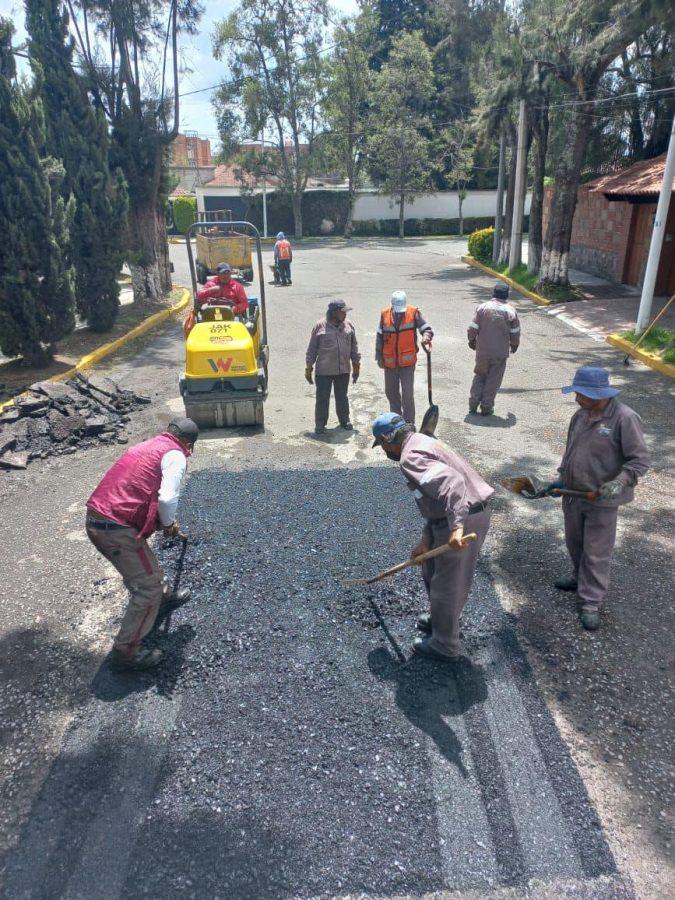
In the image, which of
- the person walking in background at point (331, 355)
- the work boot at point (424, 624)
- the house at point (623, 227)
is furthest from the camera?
the house at point (623, 227)

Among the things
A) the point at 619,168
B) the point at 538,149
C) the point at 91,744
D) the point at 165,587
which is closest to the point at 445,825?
the point at 91,744

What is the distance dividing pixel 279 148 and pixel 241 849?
126 feet

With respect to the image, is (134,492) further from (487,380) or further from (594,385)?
(487,380)

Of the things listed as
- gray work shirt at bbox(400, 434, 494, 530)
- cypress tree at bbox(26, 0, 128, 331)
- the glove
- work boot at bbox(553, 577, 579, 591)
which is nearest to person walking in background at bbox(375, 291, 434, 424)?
work boot at bbox(553, 577, 579, 591)

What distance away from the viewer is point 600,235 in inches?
775

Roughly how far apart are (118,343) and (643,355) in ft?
34.1

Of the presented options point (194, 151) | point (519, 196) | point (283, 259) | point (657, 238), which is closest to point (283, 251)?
point (283, 259)

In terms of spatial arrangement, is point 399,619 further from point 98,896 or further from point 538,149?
point 538,149

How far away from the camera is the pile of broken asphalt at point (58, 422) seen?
25.6 feet

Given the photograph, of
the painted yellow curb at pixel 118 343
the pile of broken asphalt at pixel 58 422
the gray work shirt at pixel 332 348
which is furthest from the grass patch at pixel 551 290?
the pile of broken asphalt at pixel 58 422

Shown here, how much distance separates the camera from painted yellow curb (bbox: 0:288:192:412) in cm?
1088

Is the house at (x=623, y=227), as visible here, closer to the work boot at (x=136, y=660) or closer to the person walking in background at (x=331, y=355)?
the person walking in background at (x=331, y=355)

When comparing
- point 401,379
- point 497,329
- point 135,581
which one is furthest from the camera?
point 497,329

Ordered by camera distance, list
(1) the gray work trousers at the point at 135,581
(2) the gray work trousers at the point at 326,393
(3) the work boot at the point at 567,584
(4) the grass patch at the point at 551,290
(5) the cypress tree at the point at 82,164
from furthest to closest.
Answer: (4) the grass patch at the point at 551,290, (5) the cypress tree at the point at 82,164, (2) the gray work trousers at the point at 326,393, (3) the work boot at the point at 567,584, (1) the gray work trousers at the point at 135,581
